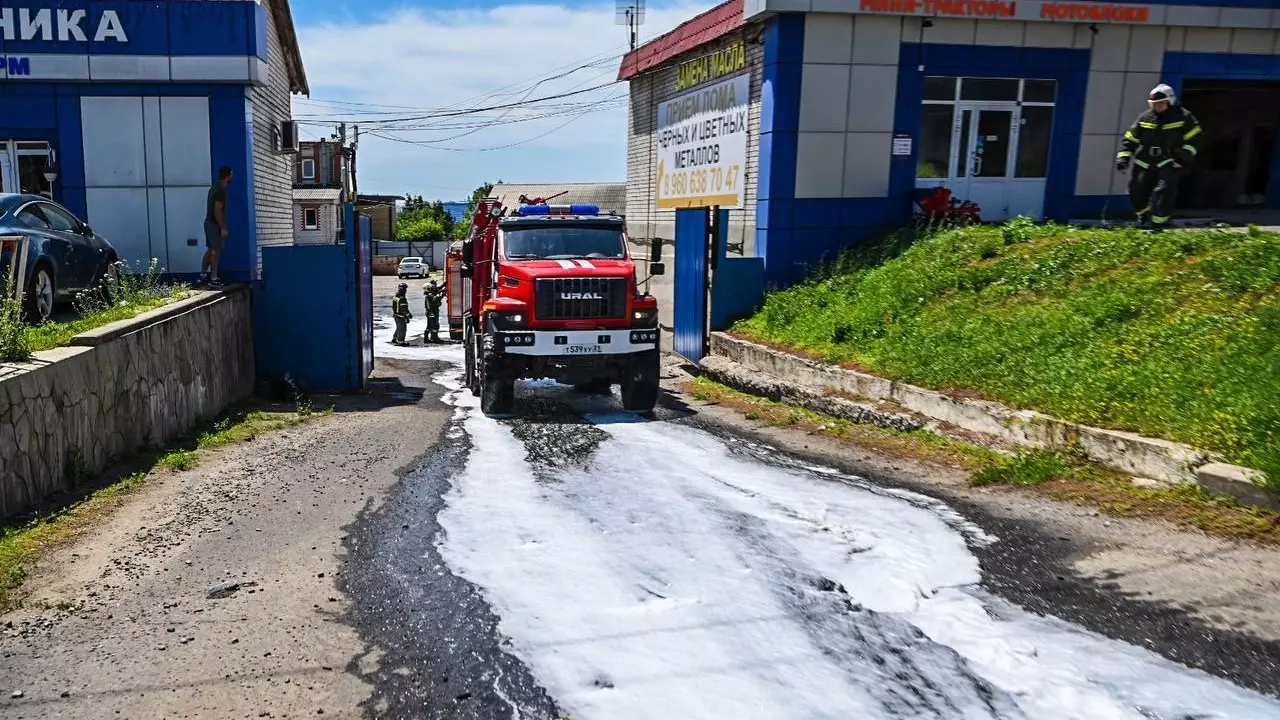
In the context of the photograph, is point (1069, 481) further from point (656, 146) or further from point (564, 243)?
point (656, 146)

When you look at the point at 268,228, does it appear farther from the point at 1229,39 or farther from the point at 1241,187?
the point at 1241,187

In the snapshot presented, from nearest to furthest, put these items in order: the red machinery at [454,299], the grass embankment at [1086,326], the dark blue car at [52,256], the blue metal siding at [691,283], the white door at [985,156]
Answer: the grass embankment at [1086,326] → the dark blue car at [52,256] → the blue metal siding at [691,283] → the white door at [985,156] → the red machinery at [454,299]

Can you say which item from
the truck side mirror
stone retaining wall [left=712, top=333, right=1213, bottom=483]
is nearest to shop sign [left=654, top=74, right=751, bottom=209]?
the truck side mirror

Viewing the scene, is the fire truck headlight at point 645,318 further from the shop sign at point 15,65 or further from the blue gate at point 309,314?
the shop sign at point 15,65

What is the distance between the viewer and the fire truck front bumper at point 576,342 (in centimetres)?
1094

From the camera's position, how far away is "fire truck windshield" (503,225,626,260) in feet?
38.4

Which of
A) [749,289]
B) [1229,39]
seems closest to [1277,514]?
[749,289]

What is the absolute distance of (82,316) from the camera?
32.2ft

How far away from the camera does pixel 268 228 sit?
15.5 metres

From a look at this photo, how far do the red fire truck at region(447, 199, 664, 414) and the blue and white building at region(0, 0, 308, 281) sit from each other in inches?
189

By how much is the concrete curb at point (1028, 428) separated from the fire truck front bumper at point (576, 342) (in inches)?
78.9

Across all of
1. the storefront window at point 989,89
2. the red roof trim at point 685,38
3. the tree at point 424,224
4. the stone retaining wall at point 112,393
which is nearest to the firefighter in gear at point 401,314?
the red roof trim at point 685,38

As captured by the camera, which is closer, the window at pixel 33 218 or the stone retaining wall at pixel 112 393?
the stone retaining wall at pixel 112 393

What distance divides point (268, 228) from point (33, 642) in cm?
1192
